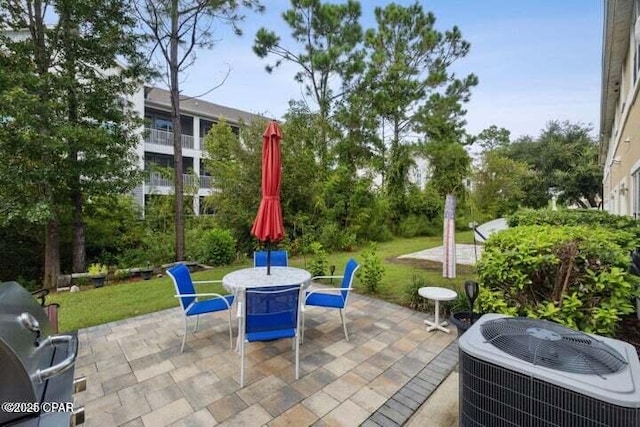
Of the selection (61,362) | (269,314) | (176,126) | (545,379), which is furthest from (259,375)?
(176,126)

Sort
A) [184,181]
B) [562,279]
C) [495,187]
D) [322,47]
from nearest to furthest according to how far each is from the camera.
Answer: [562,279], [322,47], [184,181], [495,187]

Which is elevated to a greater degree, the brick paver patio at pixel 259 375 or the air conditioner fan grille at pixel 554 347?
the air conditioner fan grille at pixel 554 347

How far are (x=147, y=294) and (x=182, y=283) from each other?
2.64 meters

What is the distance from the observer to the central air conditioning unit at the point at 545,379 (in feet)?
4.24

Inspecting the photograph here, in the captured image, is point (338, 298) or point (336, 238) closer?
point (338, 298)

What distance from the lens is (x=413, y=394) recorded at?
259 centimetres

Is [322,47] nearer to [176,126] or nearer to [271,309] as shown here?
[176,126]

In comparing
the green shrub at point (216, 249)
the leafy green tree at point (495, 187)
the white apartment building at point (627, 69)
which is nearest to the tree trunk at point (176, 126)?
the green shrub at point (216, 249)

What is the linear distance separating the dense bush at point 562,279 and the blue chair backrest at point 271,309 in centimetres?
183

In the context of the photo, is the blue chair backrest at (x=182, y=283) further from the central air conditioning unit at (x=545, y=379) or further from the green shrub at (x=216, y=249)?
the green shrub at (x=216, y=249)

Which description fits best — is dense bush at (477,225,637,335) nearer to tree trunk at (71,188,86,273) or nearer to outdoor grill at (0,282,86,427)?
outdoor grill at (0,282,86,427)

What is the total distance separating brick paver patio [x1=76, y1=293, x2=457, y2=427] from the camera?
2.33m

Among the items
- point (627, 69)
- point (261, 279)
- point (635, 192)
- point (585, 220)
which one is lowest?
point (261, 279)

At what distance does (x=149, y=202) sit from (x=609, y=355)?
10758mm
